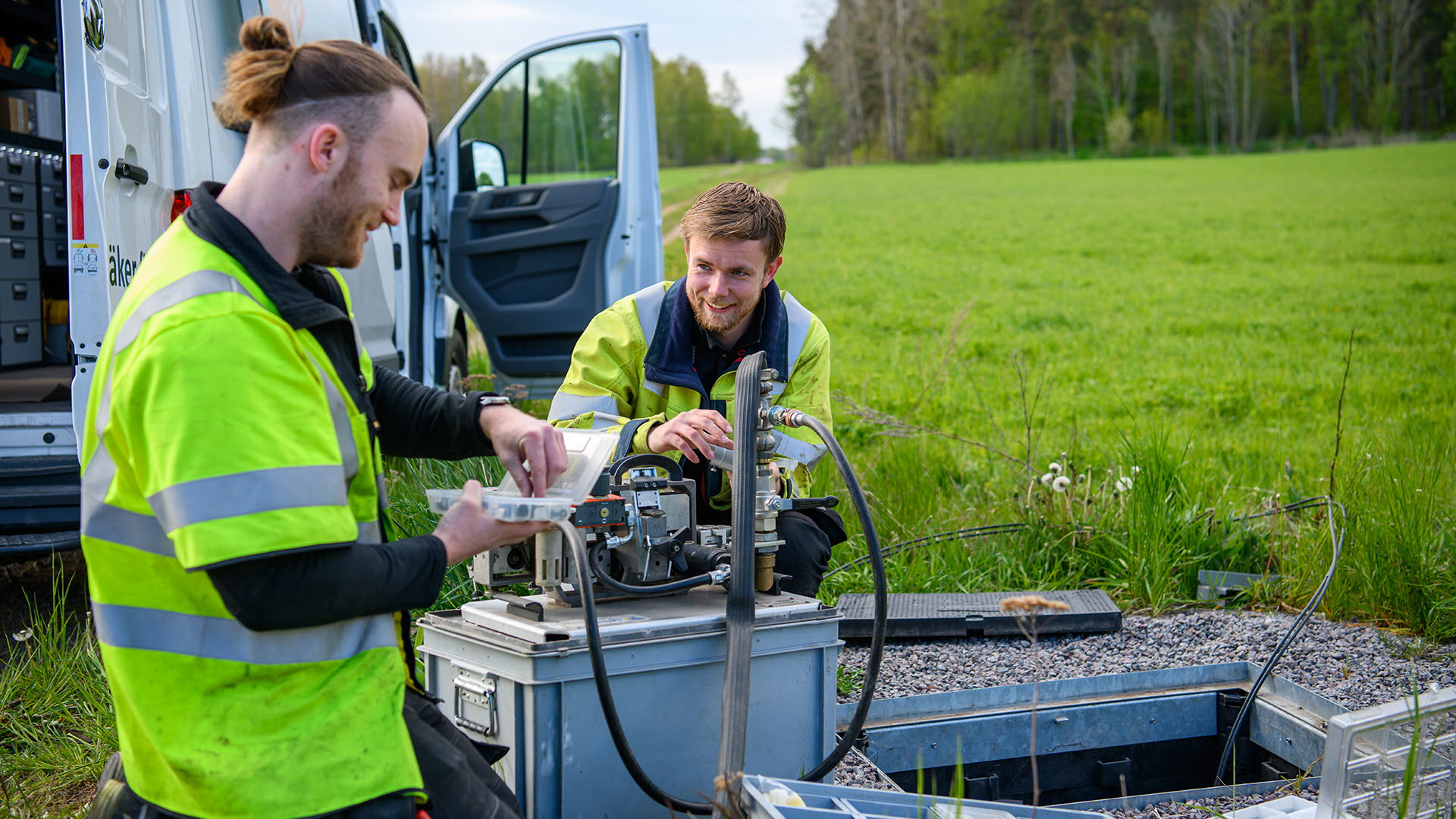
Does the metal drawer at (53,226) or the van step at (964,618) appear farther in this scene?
the metal drawer at (53,226)

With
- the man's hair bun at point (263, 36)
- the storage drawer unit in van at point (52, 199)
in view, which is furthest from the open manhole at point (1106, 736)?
the storage drawer unit in van at point (52, 199)

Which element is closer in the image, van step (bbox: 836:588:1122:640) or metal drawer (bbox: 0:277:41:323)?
van step (bbox: 836:588:1122:640)

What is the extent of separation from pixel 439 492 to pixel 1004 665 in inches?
86.8

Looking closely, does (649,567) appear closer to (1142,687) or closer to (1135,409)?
(1142,687)

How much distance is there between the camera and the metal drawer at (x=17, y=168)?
4.69m

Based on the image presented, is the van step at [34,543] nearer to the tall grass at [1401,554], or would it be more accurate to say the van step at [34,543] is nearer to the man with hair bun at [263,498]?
the man with hair bun at [263,498]

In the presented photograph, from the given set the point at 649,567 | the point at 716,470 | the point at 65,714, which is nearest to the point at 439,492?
the point at 649,567

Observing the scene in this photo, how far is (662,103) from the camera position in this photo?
6028 cm

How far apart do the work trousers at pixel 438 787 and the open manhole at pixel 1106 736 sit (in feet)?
4.39

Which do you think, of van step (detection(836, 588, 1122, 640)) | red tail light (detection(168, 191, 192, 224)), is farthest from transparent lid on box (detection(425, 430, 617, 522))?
red tail light (detection(168, 191, 192, 224))

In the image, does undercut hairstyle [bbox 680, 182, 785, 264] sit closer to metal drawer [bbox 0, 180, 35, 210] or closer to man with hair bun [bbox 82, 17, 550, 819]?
man with hair bun [bbox 82, 17, 550, 819]

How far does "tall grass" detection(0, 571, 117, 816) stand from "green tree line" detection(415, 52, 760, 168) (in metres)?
1.77

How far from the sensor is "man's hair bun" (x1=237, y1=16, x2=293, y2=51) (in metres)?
1.65

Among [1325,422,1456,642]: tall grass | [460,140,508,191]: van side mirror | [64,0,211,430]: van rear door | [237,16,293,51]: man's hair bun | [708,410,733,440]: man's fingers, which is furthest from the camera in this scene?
[460,140,508,191]: van side mirror
